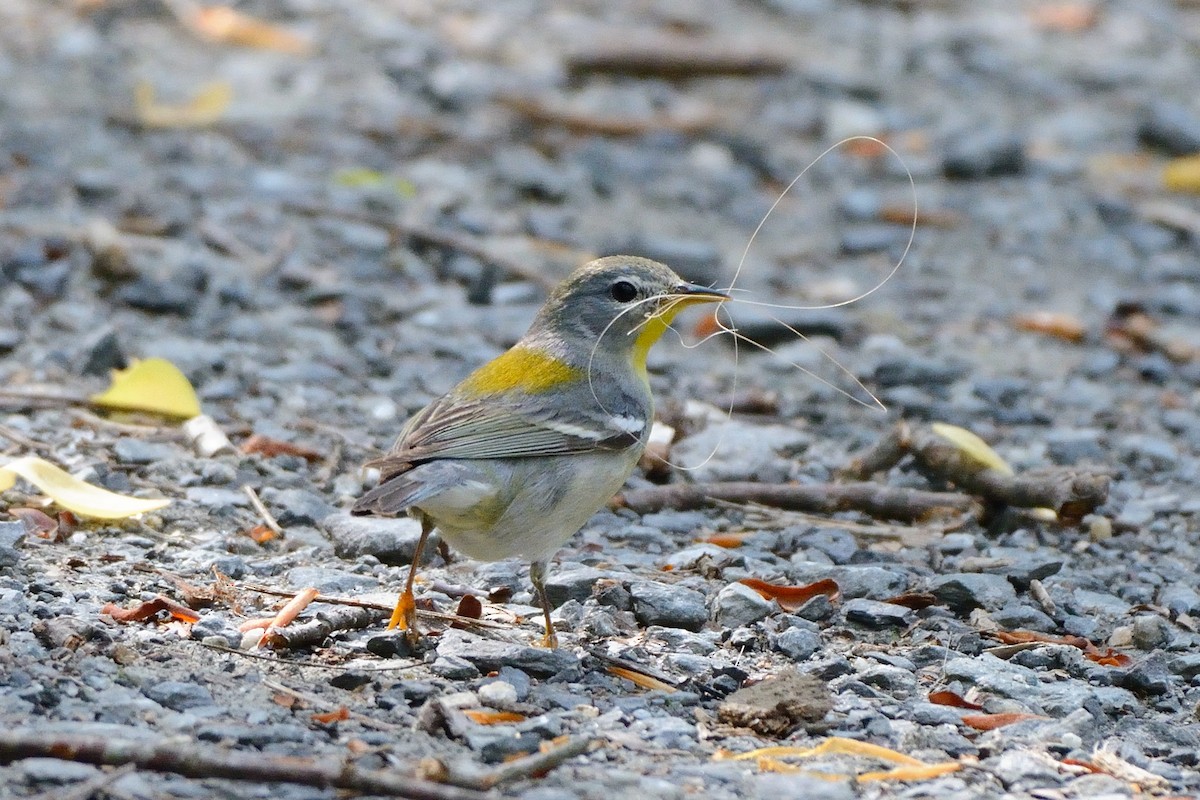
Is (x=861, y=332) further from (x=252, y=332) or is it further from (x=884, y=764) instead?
(x=884, y=764)

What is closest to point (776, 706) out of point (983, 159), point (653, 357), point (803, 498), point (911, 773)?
point (911, 773)

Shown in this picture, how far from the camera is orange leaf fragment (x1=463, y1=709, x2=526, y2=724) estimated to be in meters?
4.09

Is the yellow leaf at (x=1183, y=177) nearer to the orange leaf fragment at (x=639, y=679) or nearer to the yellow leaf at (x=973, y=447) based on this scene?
the yellow leaf at (x=973, y=447)

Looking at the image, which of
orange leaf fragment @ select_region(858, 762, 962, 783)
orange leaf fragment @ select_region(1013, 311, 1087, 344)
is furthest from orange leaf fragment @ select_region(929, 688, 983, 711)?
orange leaf fragment @ select_region(1013, 311, 1087, 344)

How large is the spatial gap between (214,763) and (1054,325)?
21.3 ft

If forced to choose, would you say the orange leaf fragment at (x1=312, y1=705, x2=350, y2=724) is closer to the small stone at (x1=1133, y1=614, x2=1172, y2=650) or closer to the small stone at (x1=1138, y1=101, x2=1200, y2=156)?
the small stone at (x1=1133, y1=614, x2=1172, y2=650)

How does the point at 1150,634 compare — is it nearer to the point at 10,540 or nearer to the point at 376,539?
the point at 376,539

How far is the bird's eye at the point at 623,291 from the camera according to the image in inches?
226

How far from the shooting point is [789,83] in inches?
454

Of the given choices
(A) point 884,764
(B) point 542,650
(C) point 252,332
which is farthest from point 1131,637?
(C) point 252,332

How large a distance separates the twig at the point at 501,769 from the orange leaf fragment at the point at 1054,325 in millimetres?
5695

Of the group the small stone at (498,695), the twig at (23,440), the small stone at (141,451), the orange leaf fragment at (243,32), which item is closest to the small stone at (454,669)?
the small stone at (498,695)

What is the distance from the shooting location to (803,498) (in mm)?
6125

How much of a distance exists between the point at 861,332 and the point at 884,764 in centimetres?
483
